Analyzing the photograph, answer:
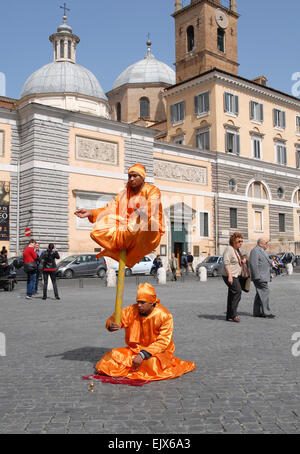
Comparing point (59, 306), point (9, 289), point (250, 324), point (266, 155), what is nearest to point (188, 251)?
point (266, 155)

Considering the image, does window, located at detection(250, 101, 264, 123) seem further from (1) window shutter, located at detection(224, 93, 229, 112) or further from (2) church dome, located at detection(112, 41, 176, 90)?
(2) church dome, located at detection(112, 41, 176, 90)

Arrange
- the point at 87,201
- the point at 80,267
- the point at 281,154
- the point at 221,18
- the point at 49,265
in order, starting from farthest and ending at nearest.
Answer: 1. the point at 281,154
2. the point at 221,18
3. the point at 87,201
4. the point at 80,267
5. the point at 49,265

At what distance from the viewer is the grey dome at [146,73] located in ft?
169

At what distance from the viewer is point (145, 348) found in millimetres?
5230

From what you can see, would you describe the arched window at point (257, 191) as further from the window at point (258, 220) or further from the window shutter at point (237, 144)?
the window shutter at point (237, 144)

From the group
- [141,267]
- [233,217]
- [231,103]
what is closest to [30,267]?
[141,267]

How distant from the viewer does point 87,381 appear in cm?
512

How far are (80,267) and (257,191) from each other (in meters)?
20.2

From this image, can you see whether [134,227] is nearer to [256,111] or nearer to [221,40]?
[256,111]

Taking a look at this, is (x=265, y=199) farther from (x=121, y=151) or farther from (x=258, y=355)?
(x=258, y=355)

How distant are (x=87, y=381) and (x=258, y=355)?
2390 mm

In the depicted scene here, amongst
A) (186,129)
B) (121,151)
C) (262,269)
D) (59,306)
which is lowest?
(59,306)

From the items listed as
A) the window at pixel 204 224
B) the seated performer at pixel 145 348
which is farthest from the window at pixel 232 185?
the seated performer at pixel 145 348

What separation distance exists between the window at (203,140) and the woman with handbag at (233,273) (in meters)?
30.1
